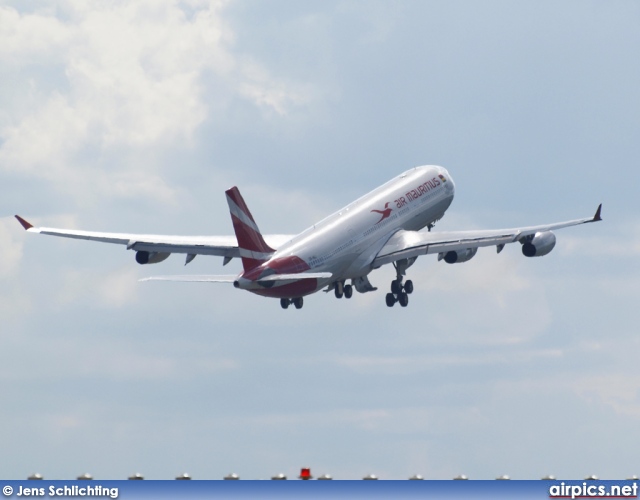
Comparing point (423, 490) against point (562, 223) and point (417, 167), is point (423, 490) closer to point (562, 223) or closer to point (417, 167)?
point (562, 223)

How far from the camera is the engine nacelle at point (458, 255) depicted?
120 meters

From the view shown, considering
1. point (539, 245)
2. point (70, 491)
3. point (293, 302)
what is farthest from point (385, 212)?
point (70, 491)

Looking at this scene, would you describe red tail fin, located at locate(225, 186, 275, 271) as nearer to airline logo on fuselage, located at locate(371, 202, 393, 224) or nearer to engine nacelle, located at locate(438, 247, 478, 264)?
airline logo on fuselage, located at locate(371, 202, 393, 224)

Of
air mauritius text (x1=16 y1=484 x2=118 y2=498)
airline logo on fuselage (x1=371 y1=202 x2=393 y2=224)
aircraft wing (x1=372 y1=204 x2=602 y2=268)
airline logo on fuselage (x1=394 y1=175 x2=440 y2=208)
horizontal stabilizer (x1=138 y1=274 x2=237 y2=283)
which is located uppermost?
airline logo on fuselage (x1=394 y1=175 x2=440 y2=208)

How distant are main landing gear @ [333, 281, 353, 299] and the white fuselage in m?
0.76

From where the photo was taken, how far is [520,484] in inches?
3152

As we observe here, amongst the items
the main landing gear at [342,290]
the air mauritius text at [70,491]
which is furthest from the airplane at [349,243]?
the air mauritius text at [70,491]

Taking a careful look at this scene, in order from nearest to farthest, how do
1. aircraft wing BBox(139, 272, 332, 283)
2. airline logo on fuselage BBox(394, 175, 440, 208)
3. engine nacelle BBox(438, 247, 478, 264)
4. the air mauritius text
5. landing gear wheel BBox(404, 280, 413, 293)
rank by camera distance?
1. the air mauritius text
2. aircraft wing BBox(139, 272, 332, 283)
3. engine nacelle BBox(438, 247, 478, 264)
4. airline logo on fuselage BBox(394, 175, 440, 208)
5. landing gear wheel BBox(404, 280, 413, 293)

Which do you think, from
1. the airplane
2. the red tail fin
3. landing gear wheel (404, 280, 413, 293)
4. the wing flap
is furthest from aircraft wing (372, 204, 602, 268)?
the red tail fin

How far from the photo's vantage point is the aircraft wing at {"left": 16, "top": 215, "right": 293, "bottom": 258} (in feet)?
368

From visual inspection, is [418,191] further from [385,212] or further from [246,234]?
[246,234]

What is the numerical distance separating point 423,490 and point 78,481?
51.3 ft

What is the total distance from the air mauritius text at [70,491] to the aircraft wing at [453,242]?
142ft

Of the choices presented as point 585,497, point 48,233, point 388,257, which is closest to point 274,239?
point 388,257
